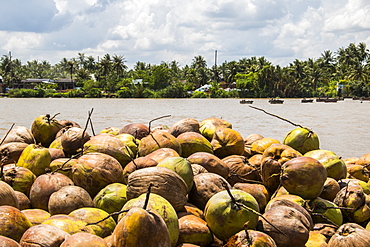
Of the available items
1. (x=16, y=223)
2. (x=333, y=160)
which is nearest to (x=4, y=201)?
(x=16, y=223)

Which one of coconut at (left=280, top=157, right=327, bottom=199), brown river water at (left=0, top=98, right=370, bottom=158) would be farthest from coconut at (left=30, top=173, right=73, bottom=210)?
brown river water at (left=0, top=98, right=370, bottom=158)

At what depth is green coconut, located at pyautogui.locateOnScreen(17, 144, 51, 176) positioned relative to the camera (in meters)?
5.12

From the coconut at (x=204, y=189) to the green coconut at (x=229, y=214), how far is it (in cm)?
48

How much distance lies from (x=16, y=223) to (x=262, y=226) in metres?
2.13

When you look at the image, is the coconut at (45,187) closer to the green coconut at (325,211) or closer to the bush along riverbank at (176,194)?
the bush along riverbank at (176,194)

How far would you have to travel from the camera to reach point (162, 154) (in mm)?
5152

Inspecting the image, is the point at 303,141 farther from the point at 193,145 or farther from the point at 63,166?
the point at 63,166

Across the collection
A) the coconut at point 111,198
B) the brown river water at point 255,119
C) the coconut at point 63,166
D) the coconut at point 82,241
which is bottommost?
the brown river water at point 255,119

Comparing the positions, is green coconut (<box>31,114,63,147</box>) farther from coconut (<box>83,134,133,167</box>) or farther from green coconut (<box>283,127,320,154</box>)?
green coconut (<box>283,127,320,154</box>)

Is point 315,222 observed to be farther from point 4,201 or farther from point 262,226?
point 4,201

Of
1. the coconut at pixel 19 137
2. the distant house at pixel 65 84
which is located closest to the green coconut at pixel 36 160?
the coconut at pixel 19 137

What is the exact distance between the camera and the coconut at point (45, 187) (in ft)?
14.4

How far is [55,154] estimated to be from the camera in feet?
18.6

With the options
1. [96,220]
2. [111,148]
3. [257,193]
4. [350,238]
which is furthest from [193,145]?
[350,238]
